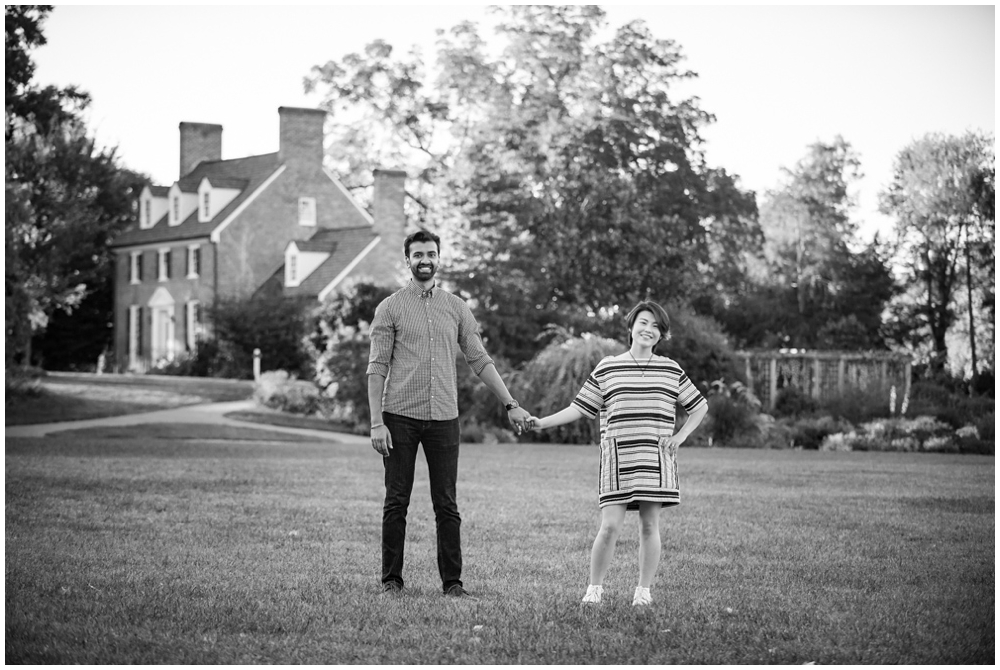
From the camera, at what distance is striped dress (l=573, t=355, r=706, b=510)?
6277 mm

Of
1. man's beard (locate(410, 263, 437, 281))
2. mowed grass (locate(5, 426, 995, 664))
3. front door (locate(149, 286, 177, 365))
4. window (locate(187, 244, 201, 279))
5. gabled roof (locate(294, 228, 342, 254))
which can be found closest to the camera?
mowed grass (locate(5, 426, 995, 664))

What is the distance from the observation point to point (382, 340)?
22.3 ft

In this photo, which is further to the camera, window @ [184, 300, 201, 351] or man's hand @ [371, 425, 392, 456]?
window @ [184, 300, 201, 351]

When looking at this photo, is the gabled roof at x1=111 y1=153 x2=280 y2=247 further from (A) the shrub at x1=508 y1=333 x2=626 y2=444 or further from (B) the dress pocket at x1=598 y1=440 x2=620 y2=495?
(B) the dress pocket at x1=598 y1=440 x2=620 y2=495

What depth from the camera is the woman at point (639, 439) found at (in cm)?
627

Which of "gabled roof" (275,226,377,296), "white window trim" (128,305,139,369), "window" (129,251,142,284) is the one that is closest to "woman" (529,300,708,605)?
"gabled roof" (275,226,377,296)

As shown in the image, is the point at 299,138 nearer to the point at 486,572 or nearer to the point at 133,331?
the point at 133,331

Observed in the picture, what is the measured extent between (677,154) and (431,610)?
26.6m

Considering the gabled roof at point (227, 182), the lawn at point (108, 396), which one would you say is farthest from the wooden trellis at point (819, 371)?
the gabled roof at point (227, 182)

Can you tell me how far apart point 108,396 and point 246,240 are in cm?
1552

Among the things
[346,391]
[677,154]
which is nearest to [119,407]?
[346,391]

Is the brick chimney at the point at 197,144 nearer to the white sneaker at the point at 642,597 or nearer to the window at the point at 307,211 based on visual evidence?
the window at the point at 307,211

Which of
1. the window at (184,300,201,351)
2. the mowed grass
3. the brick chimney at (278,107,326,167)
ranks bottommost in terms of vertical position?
the mowed grass

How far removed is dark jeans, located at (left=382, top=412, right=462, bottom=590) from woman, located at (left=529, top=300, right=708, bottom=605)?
2.30ft
